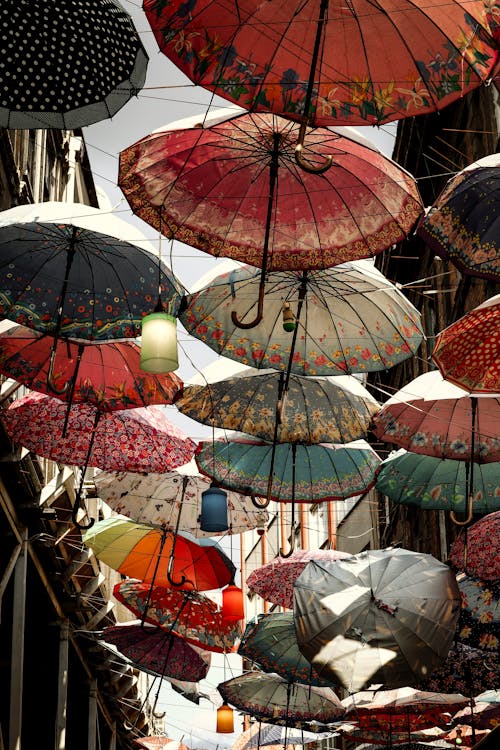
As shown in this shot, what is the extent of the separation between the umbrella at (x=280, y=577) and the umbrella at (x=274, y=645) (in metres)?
0.74

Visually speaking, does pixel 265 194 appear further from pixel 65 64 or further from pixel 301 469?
pixel 301 469

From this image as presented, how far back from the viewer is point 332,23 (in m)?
4.59

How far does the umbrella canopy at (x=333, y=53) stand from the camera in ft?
14.7

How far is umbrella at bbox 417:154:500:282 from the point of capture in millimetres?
6230

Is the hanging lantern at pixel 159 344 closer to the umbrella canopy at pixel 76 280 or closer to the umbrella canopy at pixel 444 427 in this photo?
the umbrella canopy at pixel 76 280

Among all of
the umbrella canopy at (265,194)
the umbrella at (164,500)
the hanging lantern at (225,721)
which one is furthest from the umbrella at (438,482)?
the hanging lantern at (225,721)

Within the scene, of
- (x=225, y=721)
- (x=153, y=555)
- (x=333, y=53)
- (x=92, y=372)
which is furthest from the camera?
(x=225, y=721)

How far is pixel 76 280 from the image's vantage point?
7531mm

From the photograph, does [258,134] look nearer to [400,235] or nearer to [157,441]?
[400,235]

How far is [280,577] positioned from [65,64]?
701 cm

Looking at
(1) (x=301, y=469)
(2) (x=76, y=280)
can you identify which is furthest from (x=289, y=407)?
(2) (x=76, y=280)

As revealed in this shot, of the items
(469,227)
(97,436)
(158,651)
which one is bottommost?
(158,651)

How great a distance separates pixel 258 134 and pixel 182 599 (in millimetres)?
7858

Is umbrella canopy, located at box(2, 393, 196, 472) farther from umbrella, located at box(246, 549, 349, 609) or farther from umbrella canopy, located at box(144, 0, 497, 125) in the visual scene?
umbrella canopy, located at box(144, 0, 497, 125)
